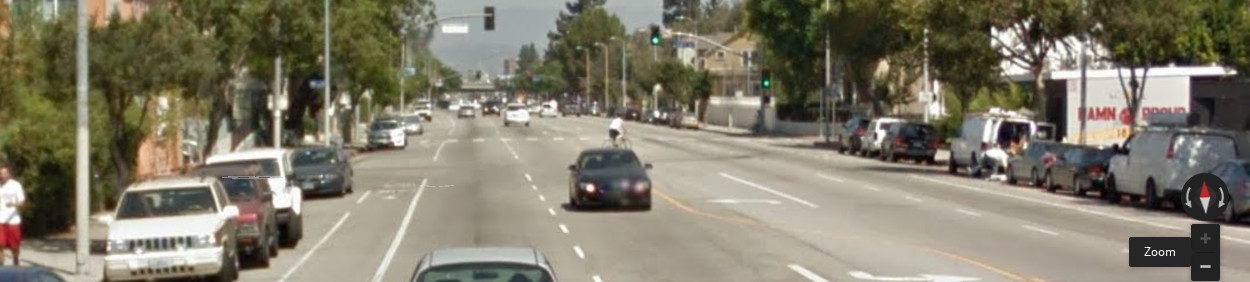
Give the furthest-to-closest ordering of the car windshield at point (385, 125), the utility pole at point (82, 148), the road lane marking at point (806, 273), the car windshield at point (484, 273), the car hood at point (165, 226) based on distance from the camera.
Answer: the car windshield at point (385, 125), the utility pole at point (82, 148), the car hood at point (165, 226), the road lane marking at point (806, 273), the car windshield at point (484, 273)

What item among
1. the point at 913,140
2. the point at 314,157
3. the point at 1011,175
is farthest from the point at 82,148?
the point at 913,140

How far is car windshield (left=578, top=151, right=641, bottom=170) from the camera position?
123 feet

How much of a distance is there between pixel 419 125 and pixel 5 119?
76552 millimetres

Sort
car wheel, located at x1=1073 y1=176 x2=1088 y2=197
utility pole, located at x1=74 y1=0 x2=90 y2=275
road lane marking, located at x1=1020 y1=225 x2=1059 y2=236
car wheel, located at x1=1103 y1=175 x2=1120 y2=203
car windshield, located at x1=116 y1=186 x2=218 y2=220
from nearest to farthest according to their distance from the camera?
car windshield, located at x1=116 y1=186 x2=218 y2=220
utility pole, located at x1=74 y1=0 x2=90 y2=275
road lane marking, located at x1=1020 y1=225 x2=1059 y2=236
car wheel, located at x1=1103 y1=175 x2=1120 y2=203
car wheel, located at x1=1073 y1=176 x2=1088 y2=197

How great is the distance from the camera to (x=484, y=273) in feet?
40.5

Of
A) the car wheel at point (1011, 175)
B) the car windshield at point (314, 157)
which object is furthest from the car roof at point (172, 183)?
the car wheel at point (1011, 175)

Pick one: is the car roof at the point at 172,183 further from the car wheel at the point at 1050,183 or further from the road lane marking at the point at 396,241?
the car wheel at the point at 1050,183

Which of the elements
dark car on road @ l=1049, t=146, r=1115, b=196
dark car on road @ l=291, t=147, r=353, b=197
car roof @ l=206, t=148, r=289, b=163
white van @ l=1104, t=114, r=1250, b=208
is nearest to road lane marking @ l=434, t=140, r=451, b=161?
dark car on road @ l=291, t=147, r=353, b=197

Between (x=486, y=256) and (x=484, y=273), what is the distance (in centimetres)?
51

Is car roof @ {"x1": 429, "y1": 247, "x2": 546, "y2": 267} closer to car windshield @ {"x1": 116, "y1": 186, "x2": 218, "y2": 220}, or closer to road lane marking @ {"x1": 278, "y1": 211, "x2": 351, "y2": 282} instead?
road lane marking @ {"x1": 278, "y1": 211, "x2": 351, "y2": 282}

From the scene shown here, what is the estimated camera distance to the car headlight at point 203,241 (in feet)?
73.8

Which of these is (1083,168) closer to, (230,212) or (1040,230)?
(1040,230)

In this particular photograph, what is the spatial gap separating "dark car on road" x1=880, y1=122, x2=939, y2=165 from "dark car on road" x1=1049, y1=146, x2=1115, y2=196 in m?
17.5

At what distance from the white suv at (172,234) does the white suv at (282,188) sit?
4.51 m
